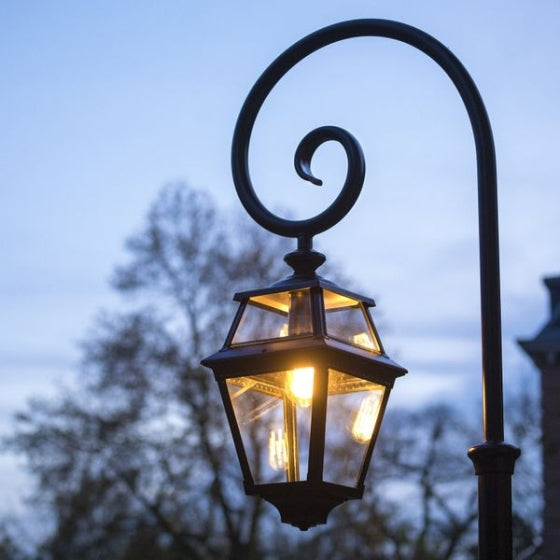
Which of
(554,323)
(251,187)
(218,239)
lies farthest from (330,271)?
(251,187)

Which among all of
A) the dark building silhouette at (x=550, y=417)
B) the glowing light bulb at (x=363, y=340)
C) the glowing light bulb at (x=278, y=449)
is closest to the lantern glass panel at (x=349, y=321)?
the glowing light bulb at (x=363, y=340)

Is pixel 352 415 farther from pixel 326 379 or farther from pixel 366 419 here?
pixel 326 379

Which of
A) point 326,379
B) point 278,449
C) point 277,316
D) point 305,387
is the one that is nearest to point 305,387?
point 305,387

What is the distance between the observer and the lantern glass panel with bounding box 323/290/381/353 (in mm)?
4895

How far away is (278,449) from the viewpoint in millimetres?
4789

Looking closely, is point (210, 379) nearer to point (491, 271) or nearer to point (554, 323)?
point (554, 323)

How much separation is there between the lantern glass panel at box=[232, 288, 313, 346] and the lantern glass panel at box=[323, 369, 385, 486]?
258 millimetres

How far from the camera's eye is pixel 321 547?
28.9 meters

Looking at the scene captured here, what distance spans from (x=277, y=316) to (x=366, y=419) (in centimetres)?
58

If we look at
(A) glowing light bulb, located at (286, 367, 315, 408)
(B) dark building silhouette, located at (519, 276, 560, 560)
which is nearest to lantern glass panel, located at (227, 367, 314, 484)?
(A) glowing light bulb, located at (286, 367, 315, 408)

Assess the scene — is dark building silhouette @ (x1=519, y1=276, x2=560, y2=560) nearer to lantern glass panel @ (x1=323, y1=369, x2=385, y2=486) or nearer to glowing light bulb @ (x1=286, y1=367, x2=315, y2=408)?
lantern glass panel @ (x1=323, y1=369, x2=385, y2=486)

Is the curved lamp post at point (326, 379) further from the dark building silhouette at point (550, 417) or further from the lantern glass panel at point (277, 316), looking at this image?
the dark building silhouette at point (550, 417)

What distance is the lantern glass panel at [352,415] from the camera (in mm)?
4848

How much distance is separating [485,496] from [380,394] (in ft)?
1.91
